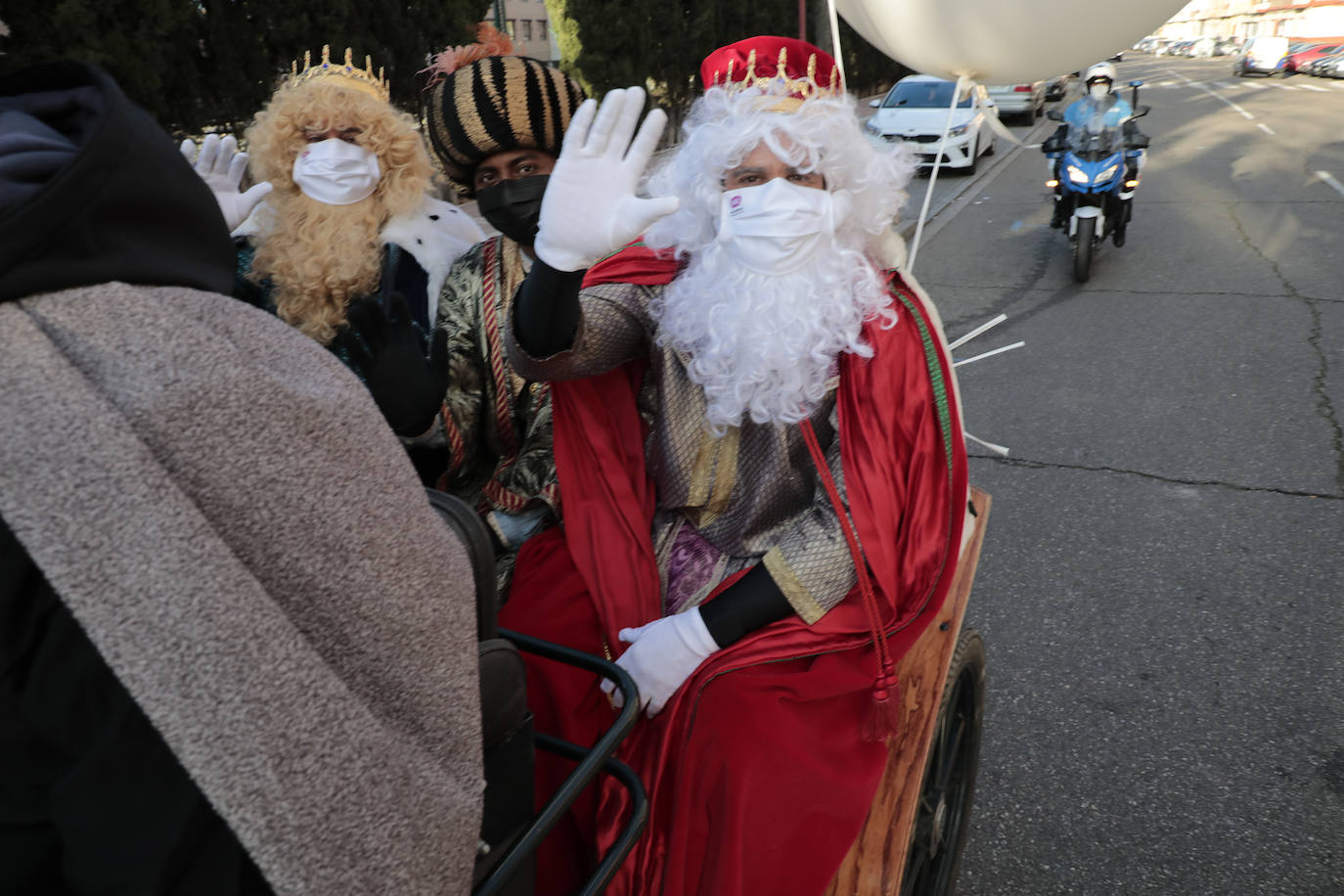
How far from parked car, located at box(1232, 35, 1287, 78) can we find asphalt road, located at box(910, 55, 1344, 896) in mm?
28683

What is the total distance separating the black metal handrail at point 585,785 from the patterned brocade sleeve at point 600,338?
1.92ft

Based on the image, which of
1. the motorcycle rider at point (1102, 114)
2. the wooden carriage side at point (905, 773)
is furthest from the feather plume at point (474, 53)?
the motorcycle rider at point (1102, 114)

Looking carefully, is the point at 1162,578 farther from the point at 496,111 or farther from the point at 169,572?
the point at 169,572

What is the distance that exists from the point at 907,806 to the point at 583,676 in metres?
0.62

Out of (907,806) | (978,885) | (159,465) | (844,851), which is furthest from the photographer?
(978,885)

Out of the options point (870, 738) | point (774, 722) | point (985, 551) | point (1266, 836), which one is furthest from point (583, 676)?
point (985, 551)

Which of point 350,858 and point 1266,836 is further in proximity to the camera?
point 1266,836

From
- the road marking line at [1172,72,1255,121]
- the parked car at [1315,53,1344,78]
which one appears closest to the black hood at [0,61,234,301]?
the road marking line at [1172,72,1255,121]

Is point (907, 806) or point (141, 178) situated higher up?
point (141, 178)

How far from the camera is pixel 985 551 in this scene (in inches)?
136

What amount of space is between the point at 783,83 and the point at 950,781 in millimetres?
1593

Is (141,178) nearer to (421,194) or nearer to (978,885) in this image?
(421,194)

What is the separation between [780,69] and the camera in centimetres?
196

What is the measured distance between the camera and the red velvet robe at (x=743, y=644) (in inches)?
57.9
